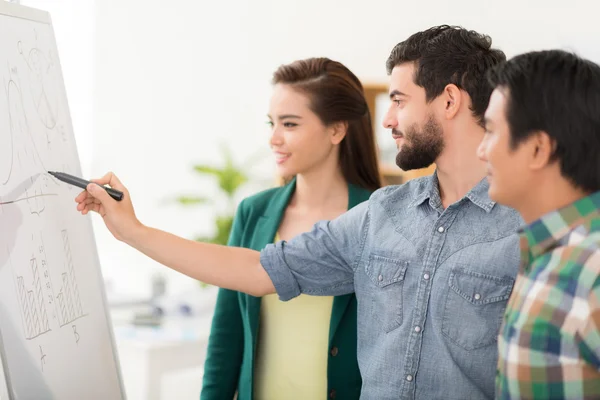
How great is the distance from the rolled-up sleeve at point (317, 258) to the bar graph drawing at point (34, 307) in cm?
54

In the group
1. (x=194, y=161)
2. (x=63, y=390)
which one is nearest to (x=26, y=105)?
(x=63, y=390)

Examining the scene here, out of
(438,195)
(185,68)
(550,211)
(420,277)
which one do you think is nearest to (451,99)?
(438,195)

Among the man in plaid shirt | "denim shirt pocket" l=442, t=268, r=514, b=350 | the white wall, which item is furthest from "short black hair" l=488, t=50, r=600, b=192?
the white wall

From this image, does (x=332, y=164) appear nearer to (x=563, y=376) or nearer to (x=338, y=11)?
(x=563, y=376)

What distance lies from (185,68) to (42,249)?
296 cm

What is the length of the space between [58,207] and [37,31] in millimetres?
432

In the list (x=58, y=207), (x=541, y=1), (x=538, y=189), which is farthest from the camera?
(x=541, y=1)

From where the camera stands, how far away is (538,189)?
1.31 m

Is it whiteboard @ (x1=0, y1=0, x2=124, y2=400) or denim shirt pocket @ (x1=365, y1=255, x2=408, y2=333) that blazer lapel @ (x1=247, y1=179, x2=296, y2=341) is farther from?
denim shirt pocket @ (x1=365, y1=255, x2=408, y2=333)

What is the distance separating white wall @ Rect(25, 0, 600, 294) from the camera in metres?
4.26

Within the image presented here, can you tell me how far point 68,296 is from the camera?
180 cm

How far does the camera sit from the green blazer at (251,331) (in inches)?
84.5

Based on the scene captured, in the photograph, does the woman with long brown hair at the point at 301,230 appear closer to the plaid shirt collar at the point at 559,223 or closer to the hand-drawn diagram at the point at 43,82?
the hand-drawn diagram at the point at 43,82

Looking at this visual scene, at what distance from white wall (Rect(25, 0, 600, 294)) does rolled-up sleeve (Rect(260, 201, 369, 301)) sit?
2.52m
